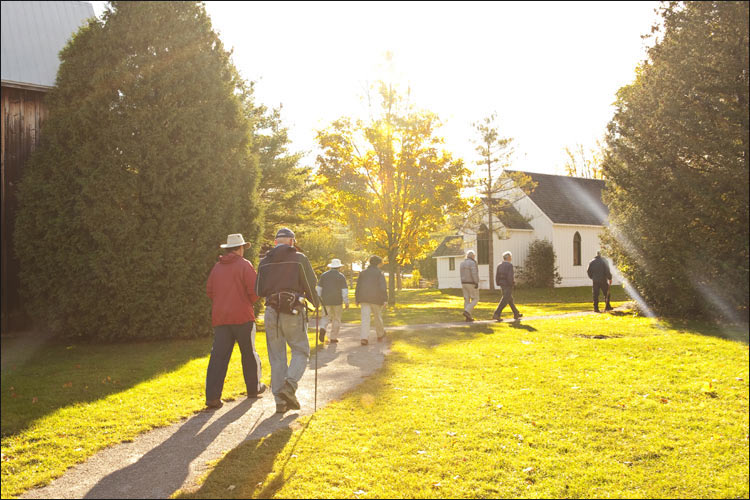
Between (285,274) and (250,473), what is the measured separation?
2624mm

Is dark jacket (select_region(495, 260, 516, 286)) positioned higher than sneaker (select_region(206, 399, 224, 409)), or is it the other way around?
dark jacket (select_region(495, 260, 516, 286))

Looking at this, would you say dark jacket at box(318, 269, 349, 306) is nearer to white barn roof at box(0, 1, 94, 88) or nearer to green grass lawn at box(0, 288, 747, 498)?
green grass lawn at box(0, 288, 747, 498)

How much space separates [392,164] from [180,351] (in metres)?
15.6

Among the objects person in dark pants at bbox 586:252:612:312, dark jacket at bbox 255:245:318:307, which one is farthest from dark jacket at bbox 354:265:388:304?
person in dark pants at bbox 586:252:612:312

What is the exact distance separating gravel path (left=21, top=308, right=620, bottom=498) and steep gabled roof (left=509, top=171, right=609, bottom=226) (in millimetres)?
31197

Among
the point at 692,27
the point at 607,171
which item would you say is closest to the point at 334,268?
the point at 607,171

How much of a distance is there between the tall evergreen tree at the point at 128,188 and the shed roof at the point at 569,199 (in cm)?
2695

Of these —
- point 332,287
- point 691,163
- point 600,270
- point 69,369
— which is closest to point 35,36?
point 69,369

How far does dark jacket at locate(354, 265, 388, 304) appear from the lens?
12031mm

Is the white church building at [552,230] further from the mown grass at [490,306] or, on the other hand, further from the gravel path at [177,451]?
the gravel path at [177,451]

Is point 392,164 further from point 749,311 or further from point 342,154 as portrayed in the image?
point 749,311

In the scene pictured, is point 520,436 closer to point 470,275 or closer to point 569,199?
point 470,275

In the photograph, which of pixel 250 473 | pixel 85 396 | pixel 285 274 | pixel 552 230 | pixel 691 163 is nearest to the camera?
pixel 250 473

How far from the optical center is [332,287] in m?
12.1
